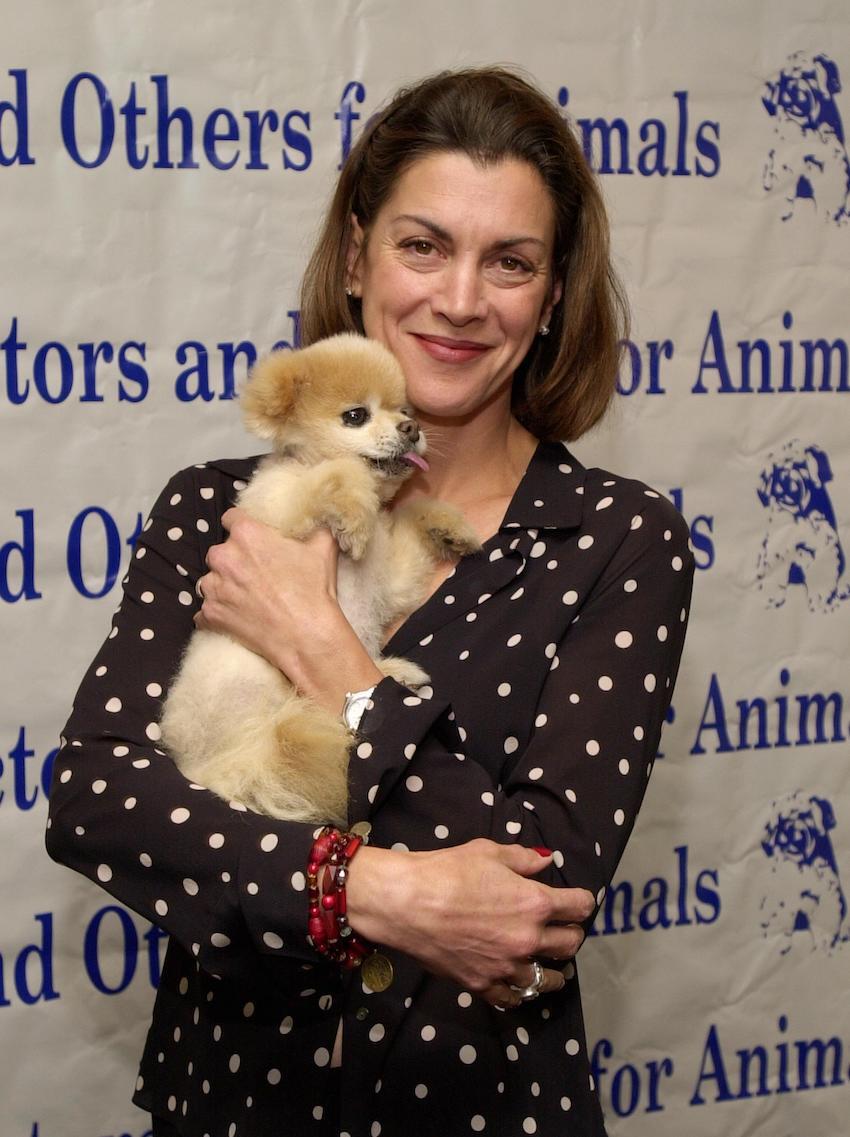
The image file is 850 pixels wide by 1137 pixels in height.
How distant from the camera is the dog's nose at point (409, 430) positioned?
144cm

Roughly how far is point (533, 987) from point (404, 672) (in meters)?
0.37

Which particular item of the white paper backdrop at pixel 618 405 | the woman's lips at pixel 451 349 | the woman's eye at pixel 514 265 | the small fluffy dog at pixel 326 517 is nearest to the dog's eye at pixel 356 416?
the small fluffy dog at pixel 326 517

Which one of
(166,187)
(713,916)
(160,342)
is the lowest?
(713,916)

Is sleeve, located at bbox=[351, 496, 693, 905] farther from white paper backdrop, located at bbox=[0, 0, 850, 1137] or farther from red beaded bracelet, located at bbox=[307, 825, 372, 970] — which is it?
white paper backdrop, located at bbox=[0, 0, 850, 1137]

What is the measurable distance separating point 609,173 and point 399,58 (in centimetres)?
48

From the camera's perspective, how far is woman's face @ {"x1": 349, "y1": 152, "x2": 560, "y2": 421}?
4.79ft

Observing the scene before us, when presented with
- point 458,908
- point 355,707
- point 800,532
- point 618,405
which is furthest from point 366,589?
point 800,532

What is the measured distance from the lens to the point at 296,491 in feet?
4.62

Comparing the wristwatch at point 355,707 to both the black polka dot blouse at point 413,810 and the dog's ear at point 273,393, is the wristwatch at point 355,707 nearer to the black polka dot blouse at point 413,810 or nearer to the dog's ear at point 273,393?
the black polka dot blouse at point 413,810

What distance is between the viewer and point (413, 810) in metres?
1.19

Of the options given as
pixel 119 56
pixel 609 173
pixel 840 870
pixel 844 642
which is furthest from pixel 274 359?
pixel 840 870

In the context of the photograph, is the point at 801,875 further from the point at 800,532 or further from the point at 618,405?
the point at 618,405

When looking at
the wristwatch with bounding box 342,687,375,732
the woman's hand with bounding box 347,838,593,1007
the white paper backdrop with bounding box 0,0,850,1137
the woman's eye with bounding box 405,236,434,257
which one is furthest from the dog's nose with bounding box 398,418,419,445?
the white paper backdrop with bounding box 0,0,850,1137

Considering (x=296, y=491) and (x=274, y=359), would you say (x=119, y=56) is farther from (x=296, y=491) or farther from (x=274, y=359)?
(x=296, y=491)
